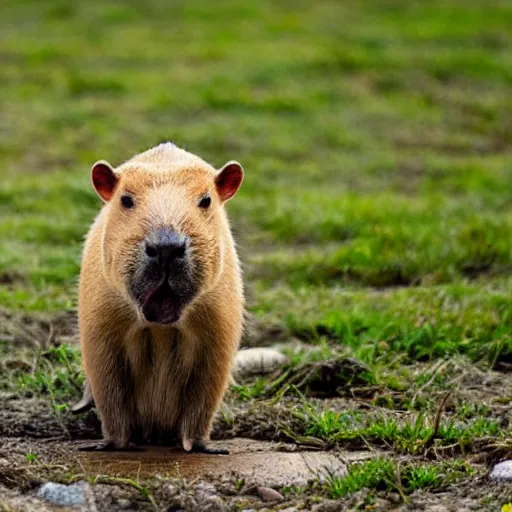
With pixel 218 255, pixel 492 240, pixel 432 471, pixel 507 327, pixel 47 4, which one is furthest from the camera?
pixel 47 4

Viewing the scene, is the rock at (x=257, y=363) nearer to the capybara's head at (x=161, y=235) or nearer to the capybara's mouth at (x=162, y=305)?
the capybara's head at (x=161, y=235)

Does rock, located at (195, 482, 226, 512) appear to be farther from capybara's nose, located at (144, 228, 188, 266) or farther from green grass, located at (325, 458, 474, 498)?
capybara's nose, located at (144, 228, 188, 266)

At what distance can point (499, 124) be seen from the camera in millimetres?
12836

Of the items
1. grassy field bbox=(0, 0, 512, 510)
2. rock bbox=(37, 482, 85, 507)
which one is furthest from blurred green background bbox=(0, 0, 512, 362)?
rock bbox=(37, 482, 85, 507)

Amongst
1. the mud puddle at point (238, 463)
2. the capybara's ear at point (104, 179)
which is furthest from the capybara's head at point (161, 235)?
the mud puddle at point (238, 463)

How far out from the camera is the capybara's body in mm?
4359

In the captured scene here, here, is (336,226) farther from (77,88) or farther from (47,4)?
(47,4)

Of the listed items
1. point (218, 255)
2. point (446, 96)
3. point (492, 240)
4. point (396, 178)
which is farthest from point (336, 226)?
point (446, 96)

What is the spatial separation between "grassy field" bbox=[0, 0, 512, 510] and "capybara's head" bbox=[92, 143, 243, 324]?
73 centimetres

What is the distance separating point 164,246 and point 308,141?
786 cm

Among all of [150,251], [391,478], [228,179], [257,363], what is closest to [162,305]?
[150,251]

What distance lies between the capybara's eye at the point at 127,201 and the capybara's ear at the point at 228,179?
49cm

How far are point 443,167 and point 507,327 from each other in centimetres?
499

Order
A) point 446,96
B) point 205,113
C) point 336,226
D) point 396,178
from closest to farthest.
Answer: point 336,226
point 396,178
point 205,113
point 446,96
